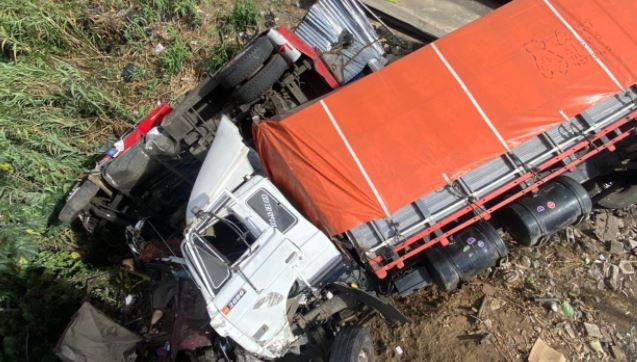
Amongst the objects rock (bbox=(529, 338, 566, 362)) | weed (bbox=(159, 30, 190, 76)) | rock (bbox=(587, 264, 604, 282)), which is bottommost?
rock (bbox=(587, 264, 604, 282))

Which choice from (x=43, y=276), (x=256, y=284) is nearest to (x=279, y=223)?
(x=256, y=284)

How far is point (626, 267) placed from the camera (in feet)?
21.0

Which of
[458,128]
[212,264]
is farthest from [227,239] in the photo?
[458,128]

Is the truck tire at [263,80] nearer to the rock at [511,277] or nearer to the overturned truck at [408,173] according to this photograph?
the overturned truck at [408,173]

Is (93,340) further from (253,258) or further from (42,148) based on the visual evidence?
(42,148)

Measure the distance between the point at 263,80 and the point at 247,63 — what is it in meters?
0.33

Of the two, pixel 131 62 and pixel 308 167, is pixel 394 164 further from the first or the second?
pixel 131 62

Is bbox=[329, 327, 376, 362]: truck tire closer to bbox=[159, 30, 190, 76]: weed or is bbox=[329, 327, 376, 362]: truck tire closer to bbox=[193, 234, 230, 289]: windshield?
bbox=[193, 234, 230, 289]: windshield

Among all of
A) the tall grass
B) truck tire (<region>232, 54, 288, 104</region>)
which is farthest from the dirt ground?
the tall grass

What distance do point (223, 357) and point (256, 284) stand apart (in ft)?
3.88

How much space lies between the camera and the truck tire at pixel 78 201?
6.04 m

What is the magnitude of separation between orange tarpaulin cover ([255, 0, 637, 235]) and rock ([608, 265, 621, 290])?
261 cm

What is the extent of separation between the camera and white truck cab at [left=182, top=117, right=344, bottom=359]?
14.8 feet

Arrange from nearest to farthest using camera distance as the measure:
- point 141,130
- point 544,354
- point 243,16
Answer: point 544,354, point 141,130, point 243,16
